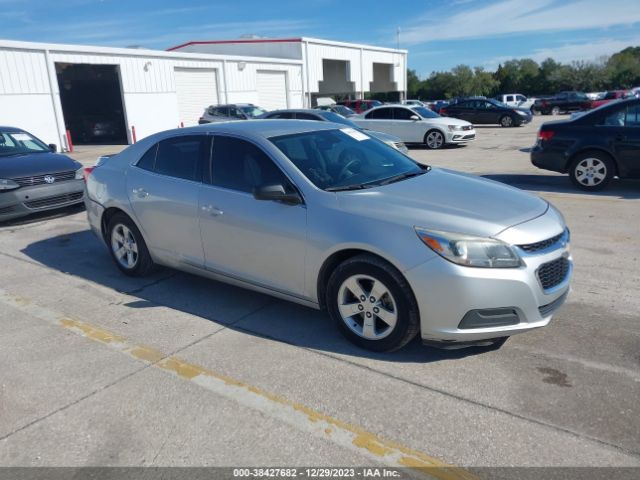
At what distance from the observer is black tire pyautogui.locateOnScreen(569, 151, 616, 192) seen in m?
8.95

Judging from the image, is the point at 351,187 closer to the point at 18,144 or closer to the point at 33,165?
the point at 33,165

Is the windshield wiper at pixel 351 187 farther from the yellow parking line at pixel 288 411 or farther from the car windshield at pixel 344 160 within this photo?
the yellow parking line at pixel 288 411

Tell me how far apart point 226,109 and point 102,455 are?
72.7 ft

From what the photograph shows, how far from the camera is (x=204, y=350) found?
12.9ft

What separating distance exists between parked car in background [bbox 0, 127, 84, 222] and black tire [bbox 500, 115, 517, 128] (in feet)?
77.1

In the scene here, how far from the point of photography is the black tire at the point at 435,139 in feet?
57.4

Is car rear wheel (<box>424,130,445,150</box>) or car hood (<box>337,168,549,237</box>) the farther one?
car rear wheel (<box>424,130,445,150</box>)

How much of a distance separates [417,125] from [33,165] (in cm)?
1241

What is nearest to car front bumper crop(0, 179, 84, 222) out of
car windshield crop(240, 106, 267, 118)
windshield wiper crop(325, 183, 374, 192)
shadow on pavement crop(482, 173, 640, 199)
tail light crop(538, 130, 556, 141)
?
windshield wiper crop(325, 183, 374, 192)

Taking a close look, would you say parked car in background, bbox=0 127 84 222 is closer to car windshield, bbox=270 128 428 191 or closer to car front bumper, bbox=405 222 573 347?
car windshield, bbox=270 128 428 191

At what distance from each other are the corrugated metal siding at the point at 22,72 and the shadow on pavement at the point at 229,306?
1552 centimetres

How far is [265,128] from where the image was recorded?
4.61 meters

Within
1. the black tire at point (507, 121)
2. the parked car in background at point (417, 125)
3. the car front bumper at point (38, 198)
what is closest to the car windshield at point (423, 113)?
the parked car in background at point (417, 125)

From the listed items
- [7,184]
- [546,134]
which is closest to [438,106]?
[546,134]
